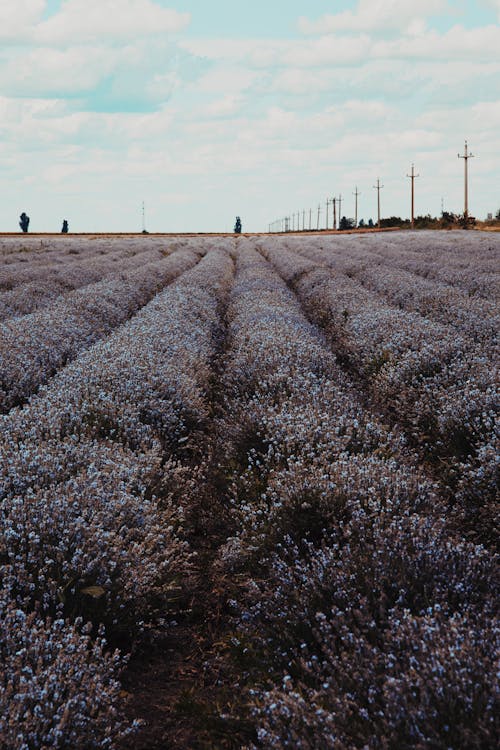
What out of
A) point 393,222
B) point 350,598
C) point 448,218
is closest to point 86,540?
point 350,598

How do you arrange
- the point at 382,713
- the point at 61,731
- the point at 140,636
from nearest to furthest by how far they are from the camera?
the point at 382,713
the point at 61,731
the point at 140,636

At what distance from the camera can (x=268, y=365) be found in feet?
20.5

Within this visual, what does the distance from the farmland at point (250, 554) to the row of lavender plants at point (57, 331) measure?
0.24ft

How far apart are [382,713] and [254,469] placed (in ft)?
8.78

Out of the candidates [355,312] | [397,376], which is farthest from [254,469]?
[355,312]

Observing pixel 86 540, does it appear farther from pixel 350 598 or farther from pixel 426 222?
pixel 426 222

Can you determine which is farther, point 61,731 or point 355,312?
point 355,312

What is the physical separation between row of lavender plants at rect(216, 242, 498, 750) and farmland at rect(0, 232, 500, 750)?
0.5 inches

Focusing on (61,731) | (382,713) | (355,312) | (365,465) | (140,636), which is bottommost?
(140,636)

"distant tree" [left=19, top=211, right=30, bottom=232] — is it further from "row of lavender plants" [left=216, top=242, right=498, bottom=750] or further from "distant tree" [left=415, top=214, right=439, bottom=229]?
"row of lavender plants" [left=216, top=242, right=498, bottom=750]

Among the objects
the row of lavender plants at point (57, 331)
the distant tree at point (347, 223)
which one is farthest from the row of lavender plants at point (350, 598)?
the distant tree at point (347, 223)

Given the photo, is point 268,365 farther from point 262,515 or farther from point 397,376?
point 262,515

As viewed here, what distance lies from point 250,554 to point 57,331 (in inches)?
230

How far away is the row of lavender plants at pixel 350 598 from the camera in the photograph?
6.05 feet
